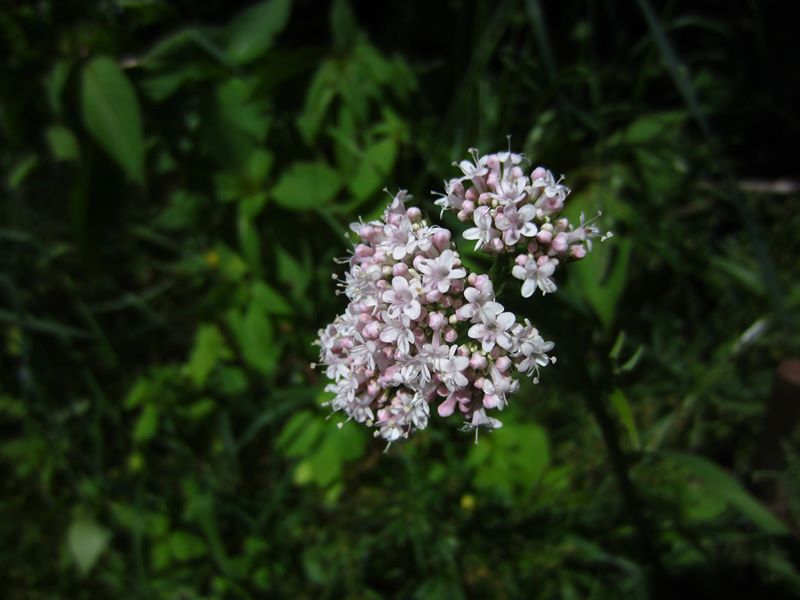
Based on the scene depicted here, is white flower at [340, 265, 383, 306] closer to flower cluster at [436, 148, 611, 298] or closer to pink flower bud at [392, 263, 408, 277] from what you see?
pink flower bud at [392, 263, 408, 277]

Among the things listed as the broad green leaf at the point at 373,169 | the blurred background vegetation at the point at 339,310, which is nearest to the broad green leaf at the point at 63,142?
the blurred background vegetation at the point at 339,310

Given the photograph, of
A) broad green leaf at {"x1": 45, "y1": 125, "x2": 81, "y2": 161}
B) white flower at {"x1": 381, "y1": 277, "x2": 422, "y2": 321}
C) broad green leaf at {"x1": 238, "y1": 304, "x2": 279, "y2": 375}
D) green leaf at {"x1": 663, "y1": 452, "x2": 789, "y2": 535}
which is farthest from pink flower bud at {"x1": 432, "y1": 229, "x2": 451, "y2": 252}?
broad green leaf at {"x1": 45, "y1": 125, "x2": 81, "y2": 161}

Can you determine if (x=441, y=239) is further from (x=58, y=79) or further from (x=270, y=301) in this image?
(x=58, y=79)

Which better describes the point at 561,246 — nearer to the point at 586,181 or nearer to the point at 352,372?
the point at 352,372

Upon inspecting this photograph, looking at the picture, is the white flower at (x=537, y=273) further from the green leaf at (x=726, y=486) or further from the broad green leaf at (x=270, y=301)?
the broad green leaf at (x=270, y=301)

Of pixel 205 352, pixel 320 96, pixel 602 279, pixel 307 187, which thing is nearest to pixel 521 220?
pixel 602 279

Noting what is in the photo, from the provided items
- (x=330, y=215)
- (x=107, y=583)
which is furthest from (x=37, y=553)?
(x=330, y=215)
